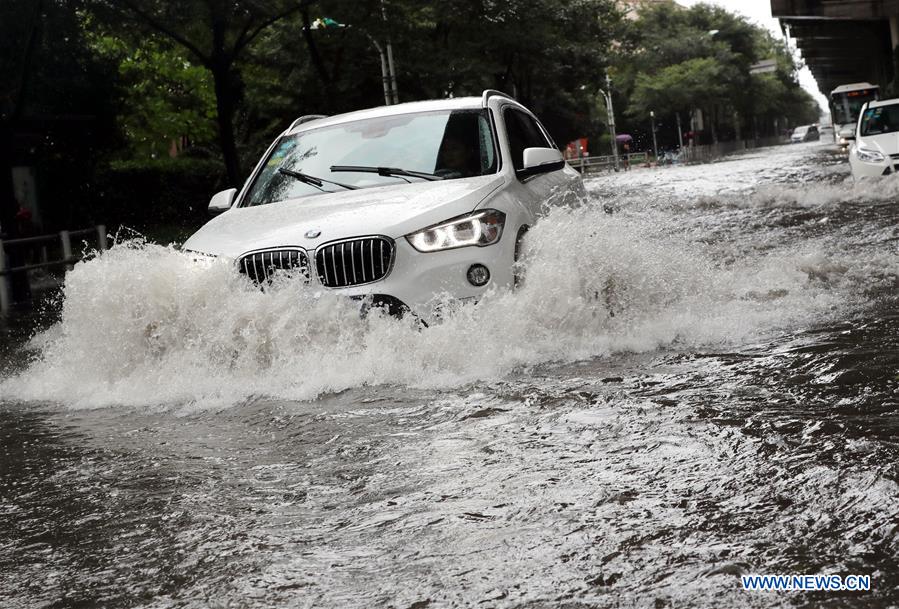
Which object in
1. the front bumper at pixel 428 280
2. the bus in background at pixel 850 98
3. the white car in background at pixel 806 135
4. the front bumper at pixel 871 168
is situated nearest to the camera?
the front bumper at pixel 428 280

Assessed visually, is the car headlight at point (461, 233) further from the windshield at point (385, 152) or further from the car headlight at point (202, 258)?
the car headlight at point (202, 258)

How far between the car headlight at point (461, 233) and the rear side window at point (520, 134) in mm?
1084

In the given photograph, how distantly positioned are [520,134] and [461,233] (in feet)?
7.15

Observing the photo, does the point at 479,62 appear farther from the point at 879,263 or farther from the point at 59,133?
the point at 879,263

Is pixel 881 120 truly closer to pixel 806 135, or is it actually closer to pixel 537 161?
pixel 537 161

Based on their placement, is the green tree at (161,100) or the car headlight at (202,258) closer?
the car headlight at (202,258)

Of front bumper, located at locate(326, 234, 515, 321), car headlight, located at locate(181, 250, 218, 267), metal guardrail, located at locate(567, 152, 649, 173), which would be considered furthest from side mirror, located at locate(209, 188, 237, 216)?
metal guardrail, located at locate(567, 152, 649, 173)

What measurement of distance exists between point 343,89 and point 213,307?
2468 cm

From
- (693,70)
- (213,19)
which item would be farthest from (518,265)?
(693,70)

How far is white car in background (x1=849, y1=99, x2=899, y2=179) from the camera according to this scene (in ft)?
58.4

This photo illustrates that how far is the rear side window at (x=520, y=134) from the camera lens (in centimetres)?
784

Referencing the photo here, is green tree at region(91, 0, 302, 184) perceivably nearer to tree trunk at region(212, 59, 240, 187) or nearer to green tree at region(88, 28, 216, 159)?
tree trunk at region(212, 59, 240, 187)

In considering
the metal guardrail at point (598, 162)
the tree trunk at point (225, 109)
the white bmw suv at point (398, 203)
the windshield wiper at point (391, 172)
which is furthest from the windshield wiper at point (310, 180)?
the metal guardrail at point (598, 162)

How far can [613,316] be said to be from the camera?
6848 millimetres
